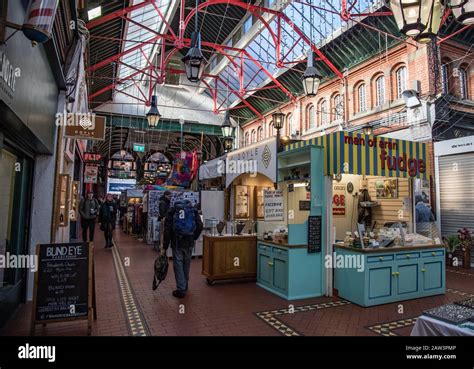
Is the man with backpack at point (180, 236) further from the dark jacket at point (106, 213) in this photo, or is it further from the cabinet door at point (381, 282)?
the dark jacket at point (106, 213)

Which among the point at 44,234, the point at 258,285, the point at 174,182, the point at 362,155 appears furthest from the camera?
the point at 174,182

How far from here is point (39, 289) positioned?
12.9 feet

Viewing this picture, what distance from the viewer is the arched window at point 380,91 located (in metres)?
12.6

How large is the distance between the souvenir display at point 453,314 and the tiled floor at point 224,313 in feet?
6.91

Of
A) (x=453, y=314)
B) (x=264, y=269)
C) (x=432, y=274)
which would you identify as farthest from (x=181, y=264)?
(x=432, y=274)

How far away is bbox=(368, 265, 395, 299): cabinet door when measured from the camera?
5352mm

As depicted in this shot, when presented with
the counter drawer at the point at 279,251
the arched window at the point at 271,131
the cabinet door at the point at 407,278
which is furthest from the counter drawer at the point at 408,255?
the arched window at the point at 271,131

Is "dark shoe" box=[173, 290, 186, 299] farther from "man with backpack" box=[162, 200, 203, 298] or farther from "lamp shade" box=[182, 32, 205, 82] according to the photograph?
"lamp shade" box=[182, 32, 205, 82]

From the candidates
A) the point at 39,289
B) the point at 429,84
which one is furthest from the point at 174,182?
the point at 429,84

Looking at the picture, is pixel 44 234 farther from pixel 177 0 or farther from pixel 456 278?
pixel 177 0

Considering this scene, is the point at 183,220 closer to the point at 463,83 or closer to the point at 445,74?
the point at 445,74

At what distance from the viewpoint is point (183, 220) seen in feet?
19.0

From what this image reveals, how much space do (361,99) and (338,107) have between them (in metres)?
1.13

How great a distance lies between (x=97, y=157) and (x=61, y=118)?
25.8 feet
